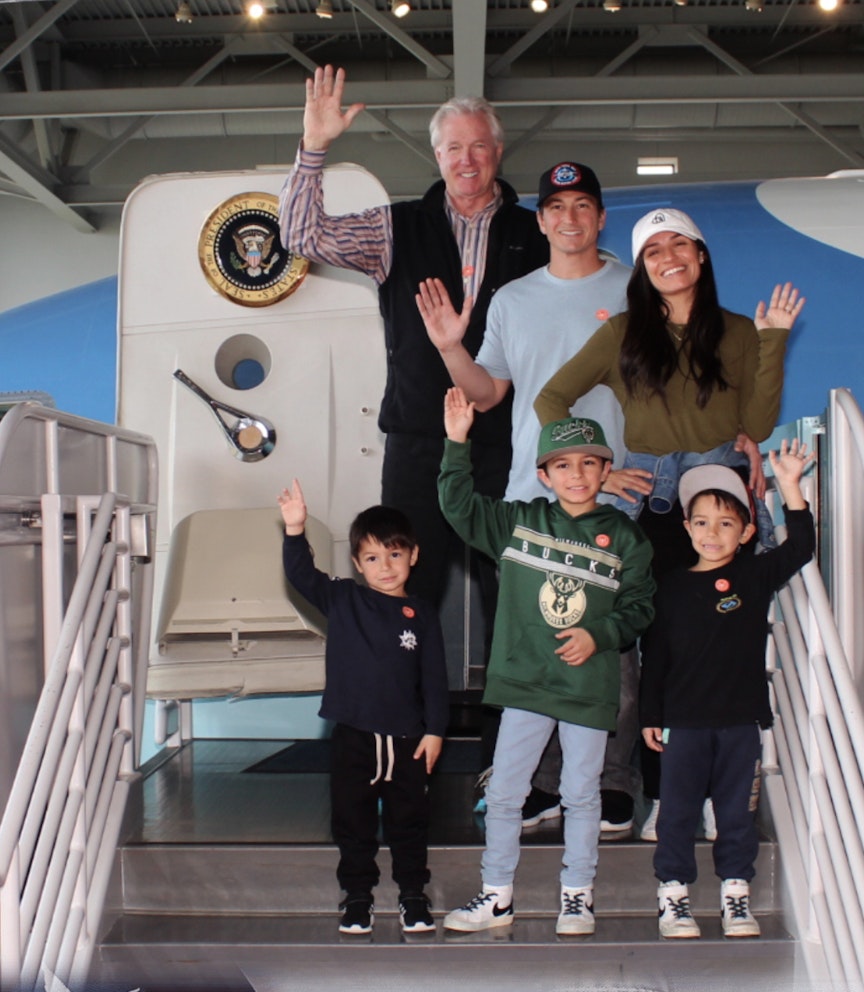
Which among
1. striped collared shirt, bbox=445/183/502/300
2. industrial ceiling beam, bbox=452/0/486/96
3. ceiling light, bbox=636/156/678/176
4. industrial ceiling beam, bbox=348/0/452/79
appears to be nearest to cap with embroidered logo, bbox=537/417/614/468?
striped collared shirt, bbox=445/183/502/300

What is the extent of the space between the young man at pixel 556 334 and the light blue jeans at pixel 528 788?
1.03ft

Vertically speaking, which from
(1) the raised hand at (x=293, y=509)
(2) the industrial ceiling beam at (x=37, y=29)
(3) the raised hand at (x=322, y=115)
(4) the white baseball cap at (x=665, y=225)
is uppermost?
(2) the industrial ceiling beam at (x=37, y=29)

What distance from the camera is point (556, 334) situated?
3.06m

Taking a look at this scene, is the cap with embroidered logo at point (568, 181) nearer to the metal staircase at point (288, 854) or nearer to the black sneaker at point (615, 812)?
the metal staircase at point (288, 854)

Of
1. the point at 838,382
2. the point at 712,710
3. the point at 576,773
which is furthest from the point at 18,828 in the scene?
the point at 838,382

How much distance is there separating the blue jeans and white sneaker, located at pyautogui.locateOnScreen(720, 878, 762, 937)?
0.86 meters

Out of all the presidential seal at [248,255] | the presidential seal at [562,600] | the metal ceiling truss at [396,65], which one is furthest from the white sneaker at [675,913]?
the metal ceiling truss at [396,65]

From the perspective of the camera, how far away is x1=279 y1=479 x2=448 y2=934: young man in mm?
2816

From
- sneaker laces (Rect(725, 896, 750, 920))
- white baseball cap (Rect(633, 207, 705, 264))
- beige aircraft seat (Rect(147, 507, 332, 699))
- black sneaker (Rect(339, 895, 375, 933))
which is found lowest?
black sneaker (Rect(339, 895, 375, 933))

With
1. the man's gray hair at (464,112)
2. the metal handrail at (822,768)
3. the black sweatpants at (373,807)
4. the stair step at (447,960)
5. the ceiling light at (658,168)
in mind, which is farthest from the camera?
the ceiling light at (658,168)

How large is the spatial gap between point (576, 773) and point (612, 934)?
14.7 inches

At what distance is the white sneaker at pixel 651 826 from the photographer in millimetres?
2919

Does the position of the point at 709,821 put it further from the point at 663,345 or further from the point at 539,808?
the point at 663,345

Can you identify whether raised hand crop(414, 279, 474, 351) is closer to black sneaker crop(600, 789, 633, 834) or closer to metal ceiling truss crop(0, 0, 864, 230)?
black sneaker crop(600, 789, 633, 834)
